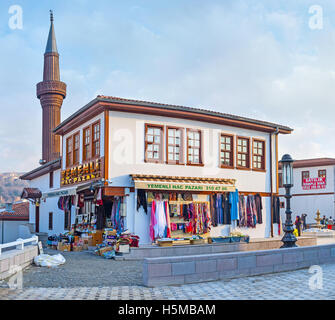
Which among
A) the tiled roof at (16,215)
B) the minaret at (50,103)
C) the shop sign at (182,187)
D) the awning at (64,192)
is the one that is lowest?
the tiled roof at (16,215)

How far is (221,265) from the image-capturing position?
33.7ft

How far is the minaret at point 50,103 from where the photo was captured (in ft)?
134

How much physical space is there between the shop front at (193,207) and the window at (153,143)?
1041 mm

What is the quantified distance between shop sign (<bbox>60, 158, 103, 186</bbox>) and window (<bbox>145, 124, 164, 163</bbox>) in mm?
2008

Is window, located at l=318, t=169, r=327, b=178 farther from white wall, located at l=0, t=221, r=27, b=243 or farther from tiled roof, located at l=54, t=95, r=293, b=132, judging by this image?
white wall, located at l=0, t=221, r=27, b=243

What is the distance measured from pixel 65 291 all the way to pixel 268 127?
50.7 feet

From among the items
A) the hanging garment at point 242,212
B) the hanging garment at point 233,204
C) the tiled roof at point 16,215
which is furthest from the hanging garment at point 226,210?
the tiled roof at point 16,215

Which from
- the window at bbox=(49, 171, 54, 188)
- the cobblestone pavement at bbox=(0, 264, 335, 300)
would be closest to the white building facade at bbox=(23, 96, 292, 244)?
the window at bbox=(49, 171, 54, 188)

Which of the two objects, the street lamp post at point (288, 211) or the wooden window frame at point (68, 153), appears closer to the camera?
the street lamp post at point (288, 211)

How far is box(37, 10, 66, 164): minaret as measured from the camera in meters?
40.9

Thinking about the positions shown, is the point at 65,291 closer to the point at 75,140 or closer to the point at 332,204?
the point at 75,140

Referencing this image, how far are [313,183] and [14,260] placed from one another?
32502 millimetres

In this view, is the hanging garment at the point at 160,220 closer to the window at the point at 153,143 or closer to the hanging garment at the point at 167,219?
the hanging garment at the point at 167,219

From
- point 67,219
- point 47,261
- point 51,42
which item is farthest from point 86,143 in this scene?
point 51,42
